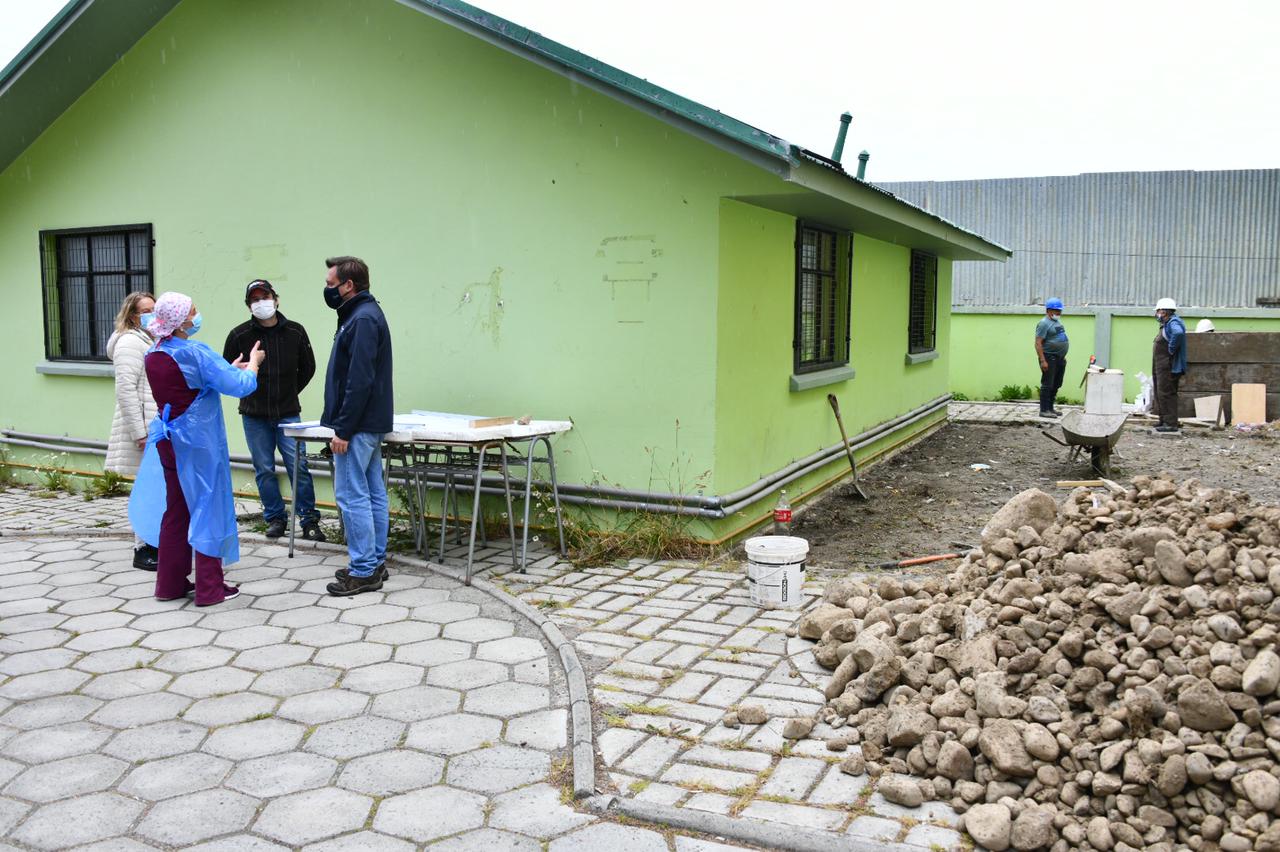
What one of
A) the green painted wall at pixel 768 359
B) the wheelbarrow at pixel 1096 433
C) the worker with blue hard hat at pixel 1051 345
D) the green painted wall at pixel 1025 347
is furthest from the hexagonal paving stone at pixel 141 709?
the green painted wall at pixel 1025 347

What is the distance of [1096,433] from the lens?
11211 millimetres

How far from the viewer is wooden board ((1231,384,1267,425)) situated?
1625 cm

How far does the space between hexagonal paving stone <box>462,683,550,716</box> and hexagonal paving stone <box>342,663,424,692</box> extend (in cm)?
38

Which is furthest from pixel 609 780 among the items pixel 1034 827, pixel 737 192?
pixel 737 192

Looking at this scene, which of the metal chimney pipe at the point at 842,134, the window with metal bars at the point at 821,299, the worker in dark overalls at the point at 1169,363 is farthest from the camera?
the worker in dark overalls at the point at 1169,363

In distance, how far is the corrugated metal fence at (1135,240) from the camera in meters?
22.6

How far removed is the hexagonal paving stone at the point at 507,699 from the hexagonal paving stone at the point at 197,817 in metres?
1.12

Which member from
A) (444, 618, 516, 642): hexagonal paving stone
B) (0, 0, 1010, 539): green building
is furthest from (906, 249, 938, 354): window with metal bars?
(444, 618, 516, 642): hexagonal paving stone

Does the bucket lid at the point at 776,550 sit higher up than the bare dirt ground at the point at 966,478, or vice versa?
the bucket lid at the point at 776,550

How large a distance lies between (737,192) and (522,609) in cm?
320

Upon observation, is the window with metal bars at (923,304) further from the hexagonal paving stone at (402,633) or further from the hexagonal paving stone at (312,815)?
the hexagonal paving stone at (312,815)

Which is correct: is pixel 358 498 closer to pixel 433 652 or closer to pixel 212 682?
pixel 433 652

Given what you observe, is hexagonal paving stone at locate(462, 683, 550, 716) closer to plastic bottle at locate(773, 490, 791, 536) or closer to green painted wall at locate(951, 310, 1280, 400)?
plastic bottle at locate(773, 490, 791, 536)

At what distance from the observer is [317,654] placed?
527 centimetres
